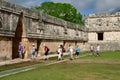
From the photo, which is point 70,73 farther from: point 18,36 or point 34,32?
point 34,32

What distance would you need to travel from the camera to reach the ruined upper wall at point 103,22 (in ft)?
130

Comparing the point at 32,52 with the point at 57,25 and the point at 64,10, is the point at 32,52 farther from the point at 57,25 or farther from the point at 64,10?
the point at 64,10

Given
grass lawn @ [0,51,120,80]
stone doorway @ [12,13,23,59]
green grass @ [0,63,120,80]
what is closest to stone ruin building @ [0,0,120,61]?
stone doorway @ [12,13,23,59]

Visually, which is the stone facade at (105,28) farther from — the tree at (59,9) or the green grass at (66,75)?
the green grass at (66,75)

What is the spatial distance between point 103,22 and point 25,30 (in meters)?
23.9

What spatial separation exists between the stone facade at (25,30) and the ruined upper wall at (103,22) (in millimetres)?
14418

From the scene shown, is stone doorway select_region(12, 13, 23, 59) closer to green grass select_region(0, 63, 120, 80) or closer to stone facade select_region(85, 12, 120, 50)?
green grass select_region(0, 63, 120, 80)

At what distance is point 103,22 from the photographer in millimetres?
40406

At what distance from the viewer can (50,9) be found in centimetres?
5425

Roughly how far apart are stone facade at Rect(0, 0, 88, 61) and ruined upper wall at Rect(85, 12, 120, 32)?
14.4 meters

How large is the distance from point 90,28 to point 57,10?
1511 centimetres

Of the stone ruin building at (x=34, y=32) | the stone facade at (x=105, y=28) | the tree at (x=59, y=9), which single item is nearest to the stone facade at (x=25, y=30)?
the stone ruin building at (x=34, y=32)

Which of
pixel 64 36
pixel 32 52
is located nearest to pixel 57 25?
pixel 64 36

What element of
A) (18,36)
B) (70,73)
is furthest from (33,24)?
(70,73)
